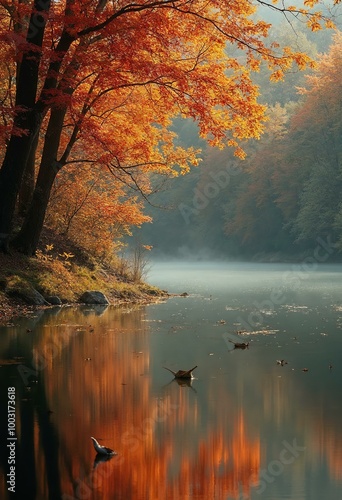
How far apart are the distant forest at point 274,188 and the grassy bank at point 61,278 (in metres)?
12.1

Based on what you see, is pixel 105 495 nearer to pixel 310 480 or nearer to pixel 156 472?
pixel 156 472

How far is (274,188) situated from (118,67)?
41.9 metres

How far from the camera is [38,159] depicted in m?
21.4

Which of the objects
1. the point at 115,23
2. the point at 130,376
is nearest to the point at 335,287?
the point at 115,23

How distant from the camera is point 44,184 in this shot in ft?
57.4

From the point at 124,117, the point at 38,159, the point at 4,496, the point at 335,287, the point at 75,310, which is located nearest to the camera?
the point at 4,496

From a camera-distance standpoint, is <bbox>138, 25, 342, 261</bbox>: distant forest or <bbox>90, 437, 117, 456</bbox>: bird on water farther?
<bbox>138, 25, 342, 261</bbox>: distant forest

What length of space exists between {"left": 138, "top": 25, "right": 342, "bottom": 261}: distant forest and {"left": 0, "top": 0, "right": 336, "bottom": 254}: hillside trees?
17.0 meters

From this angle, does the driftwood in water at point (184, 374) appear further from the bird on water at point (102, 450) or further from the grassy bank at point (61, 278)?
the grassy bank at point (61, 278)

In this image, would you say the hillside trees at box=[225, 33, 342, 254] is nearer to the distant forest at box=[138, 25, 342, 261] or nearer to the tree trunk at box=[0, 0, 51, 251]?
the distant forest at box=[138, 25, 342, 261]

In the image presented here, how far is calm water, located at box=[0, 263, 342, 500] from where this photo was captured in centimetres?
575

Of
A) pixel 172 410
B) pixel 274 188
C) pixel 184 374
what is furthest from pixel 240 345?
pixel 274 188

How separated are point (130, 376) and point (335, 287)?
56.3ft

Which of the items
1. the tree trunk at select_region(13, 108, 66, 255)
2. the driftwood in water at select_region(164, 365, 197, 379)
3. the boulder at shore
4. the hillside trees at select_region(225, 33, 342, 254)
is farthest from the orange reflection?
A: the hillside trees at select_region(225, 33, 342, 254)
